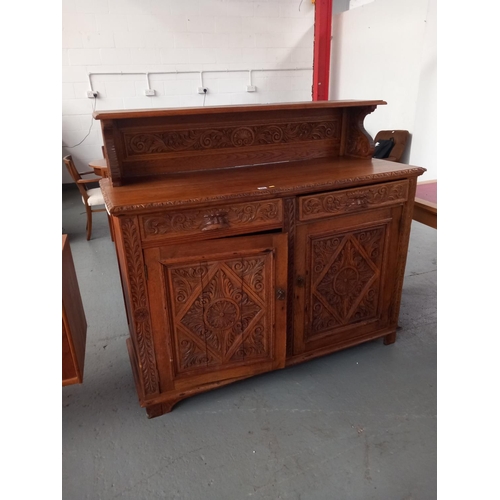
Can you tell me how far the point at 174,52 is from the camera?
16.0 feet

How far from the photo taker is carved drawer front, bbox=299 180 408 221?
4.96ft

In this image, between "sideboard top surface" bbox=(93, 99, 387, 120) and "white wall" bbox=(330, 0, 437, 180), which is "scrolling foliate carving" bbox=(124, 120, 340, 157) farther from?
"white wall" bbox=(330, 0, 437, 180)

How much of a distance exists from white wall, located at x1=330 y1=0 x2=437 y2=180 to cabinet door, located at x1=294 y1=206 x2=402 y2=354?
277 cm

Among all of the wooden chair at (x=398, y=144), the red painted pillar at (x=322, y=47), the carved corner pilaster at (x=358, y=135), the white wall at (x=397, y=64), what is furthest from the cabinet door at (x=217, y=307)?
the red painted pillar at (x=322, y=47)

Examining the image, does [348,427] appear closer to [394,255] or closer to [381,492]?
[381,492]

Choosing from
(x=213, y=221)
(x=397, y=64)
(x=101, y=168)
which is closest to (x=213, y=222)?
(x=213, y=221)

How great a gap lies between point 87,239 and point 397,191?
2.97m

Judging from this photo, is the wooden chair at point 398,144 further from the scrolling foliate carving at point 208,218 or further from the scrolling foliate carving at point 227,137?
the scrolling foliate carving at point 208,218

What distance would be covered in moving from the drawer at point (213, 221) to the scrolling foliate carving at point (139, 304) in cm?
4

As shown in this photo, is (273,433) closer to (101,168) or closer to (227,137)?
(227,137)

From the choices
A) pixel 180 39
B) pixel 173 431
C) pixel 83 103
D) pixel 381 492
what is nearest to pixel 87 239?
pixel 83 103

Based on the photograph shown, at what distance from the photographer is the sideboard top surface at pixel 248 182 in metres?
1.33

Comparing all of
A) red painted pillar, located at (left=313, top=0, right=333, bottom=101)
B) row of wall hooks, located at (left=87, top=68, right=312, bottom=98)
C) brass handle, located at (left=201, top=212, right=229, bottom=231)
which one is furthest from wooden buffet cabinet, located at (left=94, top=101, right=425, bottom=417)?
red painted pillar, located at (left=313, top=0, right=333, bottom=101)

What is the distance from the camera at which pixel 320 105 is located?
170 centimetres
